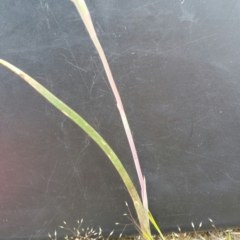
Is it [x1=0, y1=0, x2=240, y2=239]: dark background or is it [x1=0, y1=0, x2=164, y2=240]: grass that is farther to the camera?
[x1=0, y1=0, x2=240, y2=239]: dark background

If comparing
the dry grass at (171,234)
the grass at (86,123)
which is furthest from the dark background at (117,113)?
the grass at (86,123)

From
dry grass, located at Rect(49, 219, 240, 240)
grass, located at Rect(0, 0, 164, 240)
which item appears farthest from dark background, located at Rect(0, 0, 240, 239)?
grass, located at Rect(0, 0, 164, 240)

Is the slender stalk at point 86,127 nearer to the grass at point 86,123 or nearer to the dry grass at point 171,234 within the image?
the grass at point 86,123

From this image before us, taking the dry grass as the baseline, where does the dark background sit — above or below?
above

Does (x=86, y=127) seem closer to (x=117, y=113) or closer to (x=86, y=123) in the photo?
(x=86, y=123)

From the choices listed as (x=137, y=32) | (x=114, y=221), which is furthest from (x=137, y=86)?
(x=114, y=221)

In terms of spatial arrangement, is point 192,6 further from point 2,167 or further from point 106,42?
point 2,167

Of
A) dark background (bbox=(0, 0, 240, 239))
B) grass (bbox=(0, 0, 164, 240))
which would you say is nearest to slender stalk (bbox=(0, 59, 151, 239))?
grass (bbox=(0, 0, 164, 240))

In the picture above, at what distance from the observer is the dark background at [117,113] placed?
0.63 metres

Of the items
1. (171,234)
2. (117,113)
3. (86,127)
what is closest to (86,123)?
(86,127)

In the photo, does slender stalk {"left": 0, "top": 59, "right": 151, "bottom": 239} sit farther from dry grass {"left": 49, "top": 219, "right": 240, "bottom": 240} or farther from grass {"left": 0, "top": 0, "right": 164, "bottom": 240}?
dry grass {"left": 49, "top": 219, "right": 240, "bottom": 240}

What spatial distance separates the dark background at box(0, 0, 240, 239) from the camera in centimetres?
63

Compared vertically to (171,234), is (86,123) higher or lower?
higher

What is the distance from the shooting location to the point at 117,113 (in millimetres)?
641
